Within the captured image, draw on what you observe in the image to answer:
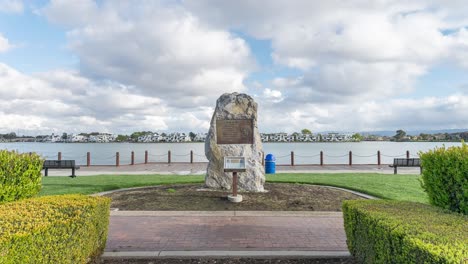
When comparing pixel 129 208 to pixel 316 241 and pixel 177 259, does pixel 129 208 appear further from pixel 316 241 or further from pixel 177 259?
pixel 316 241

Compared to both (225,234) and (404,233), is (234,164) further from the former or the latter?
(404,233)

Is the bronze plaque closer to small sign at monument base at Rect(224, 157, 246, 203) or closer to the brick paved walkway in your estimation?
small sign at monument base at Rect(224, 157, 246, 203)

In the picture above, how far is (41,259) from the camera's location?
10.8 ft

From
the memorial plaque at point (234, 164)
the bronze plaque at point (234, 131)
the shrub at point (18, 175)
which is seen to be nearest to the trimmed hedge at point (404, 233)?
the memorial plaque at point (234, 164)

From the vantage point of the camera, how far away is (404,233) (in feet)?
9.88

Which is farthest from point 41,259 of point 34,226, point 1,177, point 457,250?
point 457,250

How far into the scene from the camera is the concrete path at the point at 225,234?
5.05 meters

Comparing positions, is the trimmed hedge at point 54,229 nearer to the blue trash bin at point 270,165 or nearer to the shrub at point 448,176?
the shrub at point 448,176

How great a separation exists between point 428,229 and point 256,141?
726 cm

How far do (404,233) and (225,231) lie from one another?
3.67 m

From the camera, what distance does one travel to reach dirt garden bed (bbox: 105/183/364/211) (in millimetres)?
8227

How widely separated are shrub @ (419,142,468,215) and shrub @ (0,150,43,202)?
619 cm

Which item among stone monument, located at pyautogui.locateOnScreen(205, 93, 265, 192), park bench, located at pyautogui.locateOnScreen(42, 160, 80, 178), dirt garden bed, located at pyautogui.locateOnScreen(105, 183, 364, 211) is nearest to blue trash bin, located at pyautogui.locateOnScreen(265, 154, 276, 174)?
dirt garden bed, located at pyautogui.locateOnScreen(105, 183, 364, 211)

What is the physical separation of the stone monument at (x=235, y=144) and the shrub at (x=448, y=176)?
225 inches
